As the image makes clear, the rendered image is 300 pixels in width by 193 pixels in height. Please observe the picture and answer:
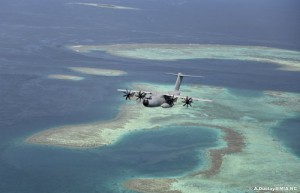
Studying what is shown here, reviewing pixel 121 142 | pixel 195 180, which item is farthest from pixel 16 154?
pixel 195 180

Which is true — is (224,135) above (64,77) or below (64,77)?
below

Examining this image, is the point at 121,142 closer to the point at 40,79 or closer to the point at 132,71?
the point at 40,79

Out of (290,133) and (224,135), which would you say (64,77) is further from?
(290,133)

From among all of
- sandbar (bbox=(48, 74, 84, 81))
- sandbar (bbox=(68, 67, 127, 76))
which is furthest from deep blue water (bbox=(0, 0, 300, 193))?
sandbar (bbox=(68, 67, 127, 76))

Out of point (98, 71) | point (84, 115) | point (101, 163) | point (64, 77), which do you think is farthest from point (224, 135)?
point (98, 71)

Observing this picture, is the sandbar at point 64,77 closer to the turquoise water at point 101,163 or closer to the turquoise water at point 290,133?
the turquoise water at point 101,163

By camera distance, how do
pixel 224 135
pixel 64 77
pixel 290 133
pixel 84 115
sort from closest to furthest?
pixel 224 135 → pixel 290 133 → pixel 84 115 → pixel 64 77

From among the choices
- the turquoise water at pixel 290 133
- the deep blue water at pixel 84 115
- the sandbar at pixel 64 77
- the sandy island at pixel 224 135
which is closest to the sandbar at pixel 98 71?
the deep blue water at pixel 84 115
